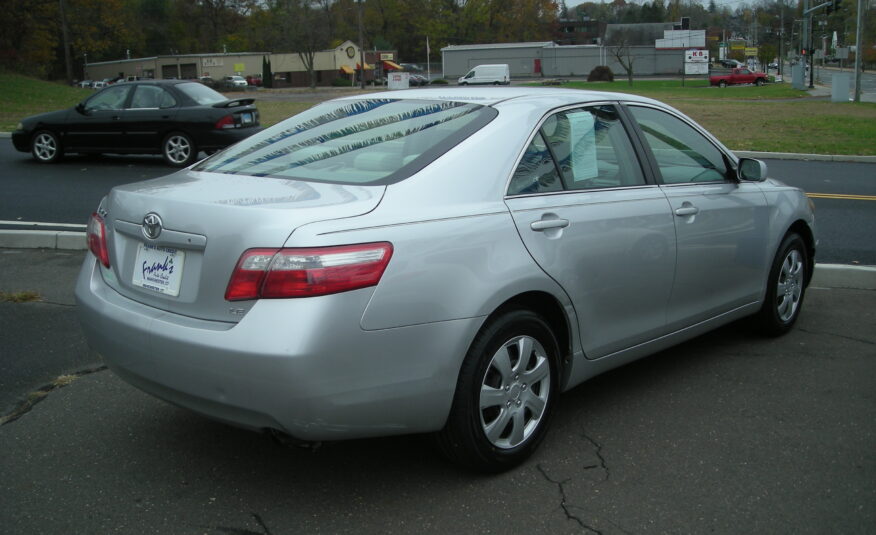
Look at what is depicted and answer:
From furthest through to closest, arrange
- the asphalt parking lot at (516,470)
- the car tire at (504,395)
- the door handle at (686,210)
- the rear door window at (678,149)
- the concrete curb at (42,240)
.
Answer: the concrete curb at (42,240) → the rear door window at (678,149) → the door handle at (686,210) → the car tire at (504,395) → the asphalt parking lot at (516,470)

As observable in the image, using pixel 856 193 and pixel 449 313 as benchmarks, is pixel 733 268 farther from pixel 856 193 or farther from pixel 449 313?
pixel 856 193

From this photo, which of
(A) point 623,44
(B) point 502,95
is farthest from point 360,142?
(A) point 623,44

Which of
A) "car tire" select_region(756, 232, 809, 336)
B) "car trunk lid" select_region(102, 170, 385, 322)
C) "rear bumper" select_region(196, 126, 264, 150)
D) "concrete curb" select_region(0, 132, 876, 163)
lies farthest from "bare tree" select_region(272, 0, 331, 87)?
"car trunk lid" select_region(102, 170, 385, 322)

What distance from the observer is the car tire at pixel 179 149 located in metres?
15.2

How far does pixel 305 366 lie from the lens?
300cm

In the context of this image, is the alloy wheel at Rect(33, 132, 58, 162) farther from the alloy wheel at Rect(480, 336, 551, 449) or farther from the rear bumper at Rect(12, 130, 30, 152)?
the alloy wheel at Rect(480, 336, 551, 449)

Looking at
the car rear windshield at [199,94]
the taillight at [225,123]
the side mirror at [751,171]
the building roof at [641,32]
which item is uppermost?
the building roof at [641,32]

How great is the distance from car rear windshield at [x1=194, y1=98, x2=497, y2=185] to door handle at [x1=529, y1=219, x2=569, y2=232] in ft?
1.57

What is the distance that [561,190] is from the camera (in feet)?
13.2

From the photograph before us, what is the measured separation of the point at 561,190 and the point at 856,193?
9.57 metres

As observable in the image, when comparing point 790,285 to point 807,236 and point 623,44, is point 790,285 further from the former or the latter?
point 623,44

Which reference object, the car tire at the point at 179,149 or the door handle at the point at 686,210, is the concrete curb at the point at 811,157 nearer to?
the car tire at the point at 179,149

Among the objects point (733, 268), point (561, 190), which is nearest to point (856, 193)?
point (733, 268)

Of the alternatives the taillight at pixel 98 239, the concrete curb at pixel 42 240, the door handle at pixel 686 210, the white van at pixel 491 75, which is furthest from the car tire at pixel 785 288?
the white van at pixel 491 75
